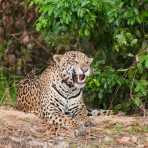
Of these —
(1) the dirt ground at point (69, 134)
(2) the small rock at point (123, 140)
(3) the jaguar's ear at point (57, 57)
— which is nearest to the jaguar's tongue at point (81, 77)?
(3) the jaguar's ear at point (57, 57)

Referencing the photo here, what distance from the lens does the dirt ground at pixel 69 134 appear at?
25.8ft

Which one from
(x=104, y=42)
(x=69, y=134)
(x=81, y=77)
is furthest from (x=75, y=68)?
(x=104, y=42)

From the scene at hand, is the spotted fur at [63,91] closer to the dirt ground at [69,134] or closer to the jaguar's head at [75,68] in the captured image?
the jaguar's head at [75,68]

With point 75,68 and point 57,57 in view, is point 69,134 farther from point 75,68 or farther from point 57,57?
point 57,57

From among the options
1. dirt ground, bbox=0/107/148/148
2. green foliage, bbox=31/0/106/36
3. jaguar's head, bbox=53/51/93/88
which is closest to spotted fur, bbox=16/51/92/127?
jaguar's head, bbox=53/51/93/88

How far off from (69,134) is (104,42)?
2.36 metres

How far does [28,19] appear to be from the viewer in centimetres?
1169

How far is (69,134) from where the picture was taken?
8180 millimetres

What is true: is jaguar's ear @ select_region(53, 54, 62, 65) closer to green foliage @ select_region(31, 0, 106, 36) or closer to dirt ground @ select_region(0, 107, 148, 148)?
green foliage @ select_region(31, 0, 106, 36)

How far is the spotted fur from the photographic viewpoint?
27.7 ft

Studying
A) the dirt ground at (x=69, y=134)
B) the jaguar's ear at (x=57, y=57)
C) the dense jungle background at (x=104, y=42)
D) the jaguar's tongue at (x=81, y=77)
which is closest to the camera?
the dirt ground at (x=69, y=134)

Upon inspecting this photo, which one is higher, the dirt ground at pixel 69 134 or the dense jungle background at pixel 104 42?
the dense jungle background at pixel 104 42

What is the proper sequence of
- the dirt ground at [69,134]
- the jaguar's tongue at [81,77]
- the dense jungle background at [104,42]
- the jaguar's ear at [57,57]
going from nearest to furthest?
1. the dirt ground at [69,134]
2. the jaguar's tongue at [81,77]
3. the jaguar's ear at [57,57]
4. the dense jungle background at [104,42]

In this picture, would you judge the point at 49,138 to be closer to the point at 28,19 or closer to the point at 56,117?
the point at 56,117
